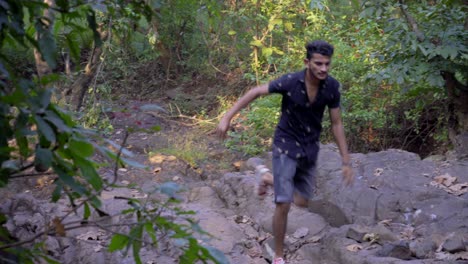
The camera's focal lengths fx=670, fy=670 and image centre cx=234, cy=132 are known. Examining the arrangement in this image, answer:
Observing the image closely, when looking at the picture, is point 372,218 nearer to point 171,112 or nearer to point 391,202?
point 391,202

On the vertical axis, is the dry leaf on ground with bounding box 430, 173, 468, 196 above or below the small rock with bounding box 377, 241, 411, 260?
above

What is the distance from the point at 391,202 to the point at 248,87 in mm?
6113

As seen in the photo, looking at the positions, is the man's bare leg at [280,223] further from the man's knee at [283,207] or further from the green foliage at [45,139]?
the green foliage at [45,139]

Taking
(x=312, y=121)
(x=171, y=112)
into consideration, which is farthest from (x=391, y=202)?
(x=171, y=112)

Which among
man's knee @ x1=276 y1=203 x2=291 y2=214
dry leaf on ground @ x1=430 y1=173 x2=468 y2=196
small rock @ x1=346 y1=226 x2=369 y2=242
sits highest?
man's knee @ x1=276 y1=203 x2=291 y2=214

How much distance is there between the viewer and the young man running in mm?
5066

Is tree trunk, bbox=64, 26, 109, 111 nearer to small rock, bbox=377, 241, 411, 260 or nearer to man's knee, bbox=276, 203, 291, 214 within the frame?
man's knee, bbox=276, 203, 291, 214

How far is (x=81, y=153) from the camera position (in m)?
2.29

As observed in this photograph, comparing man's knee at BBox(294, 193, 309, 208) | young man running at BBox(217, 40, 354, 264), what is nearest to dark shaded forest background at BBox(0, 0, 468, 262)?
young man running at BBox(217, 40, 354, 264)

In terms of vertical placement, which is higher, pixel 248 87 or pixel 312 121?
pixel 312 121

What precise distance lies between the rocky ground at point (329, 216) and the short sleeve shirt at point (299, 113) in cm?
92

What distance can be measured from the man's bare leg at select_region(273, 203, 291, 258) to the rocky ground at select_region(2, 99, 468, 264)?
0.52 metres

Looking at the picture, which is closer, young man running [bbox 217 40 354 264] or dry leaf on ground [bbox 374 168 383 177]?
young man running [bbox 217 40 354 264]

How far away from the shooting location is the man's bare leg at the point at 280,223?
521cm
